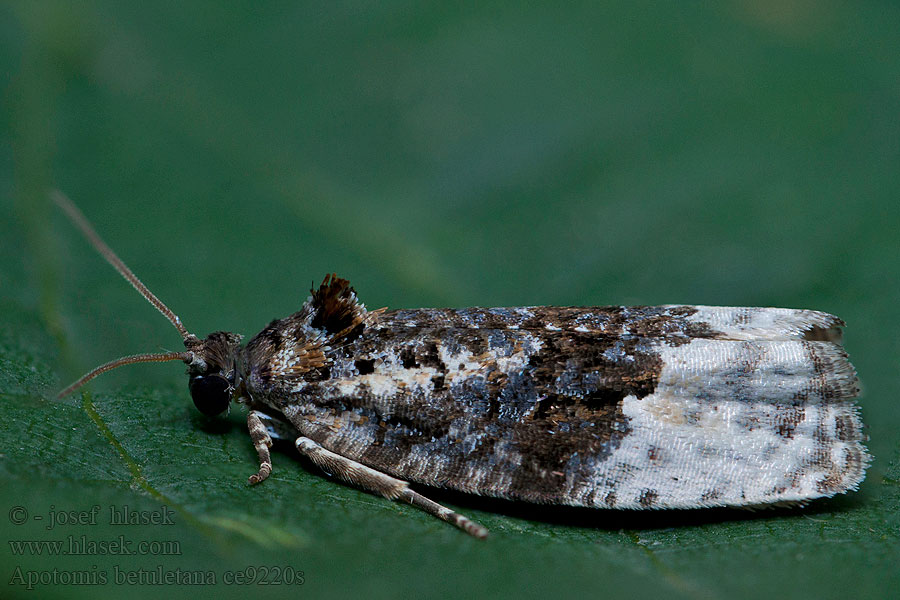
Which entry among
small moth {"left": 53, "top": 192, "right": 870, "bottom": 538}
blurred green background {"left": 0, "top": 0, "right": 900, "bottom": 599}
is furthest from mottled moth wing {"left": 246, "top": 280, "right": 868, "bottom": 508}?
blurred green background {"left": 0, "top": 0, "right": 900, "bottom": 599}

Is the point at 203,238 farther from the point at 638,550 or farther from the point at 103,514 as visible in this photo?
the point at 638,550

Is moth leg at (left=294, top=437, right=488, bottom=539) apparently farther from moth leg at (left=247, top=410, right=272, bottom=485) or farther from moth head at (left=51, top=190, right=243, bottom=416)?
moth head at (left=51, top=190, right=243, bottom=416)

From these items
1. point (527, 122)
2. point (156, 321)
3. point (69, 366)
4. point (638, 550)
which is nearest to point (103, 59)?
point (156, 321)

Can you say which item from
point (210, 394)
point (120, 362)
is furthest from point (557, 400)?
point (120, 362)

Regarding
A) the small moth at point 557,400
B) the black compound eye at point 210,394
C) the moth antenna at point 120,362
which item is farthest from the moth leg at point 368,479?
the moth antenna at point 120,362

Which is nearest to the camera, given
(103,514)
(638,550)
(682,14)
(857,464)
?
(103,514)

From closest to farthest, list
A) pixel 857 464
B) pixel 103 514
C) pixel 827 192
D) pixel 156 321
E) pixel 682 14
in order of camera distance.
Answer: pixel 103 514 → pixel 857 464 → pixel 156 321 → pixel 827 192 → pixel 682 14
